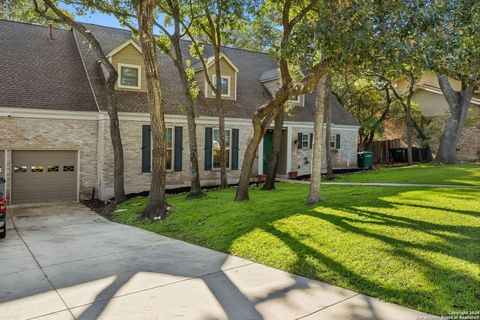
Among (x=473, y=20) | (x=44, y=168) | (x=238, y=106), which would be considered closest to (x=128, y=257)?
(x=473, y=20)

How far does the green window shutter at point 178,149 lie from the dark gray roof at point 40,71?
→ 3522 mm

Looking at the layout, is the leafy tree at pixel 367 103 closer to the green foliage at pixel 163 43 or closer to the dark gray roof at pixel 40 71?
the green foliage at pixel 163 43

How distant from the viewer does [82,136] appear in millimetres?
15531

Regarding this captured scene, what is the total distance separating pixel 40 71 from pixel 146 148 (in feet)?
17.4

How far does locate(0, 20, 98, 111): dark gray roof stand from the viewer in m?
14.9

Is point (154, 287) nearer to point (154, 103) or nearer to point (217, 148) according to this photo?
point (154, 103)

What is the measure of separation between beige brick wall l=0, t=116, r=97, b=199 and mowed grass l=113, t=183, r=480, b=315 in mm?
4177

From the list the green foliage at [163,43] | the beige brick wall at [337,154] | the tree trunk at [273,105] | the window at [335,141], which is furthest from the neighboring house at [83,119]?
the tree trunk at [273,105]

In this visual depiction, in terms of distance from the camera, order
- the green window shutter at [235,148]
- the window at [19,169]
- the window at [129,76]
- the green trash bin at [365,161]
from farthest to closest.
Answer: the green trash bin at [365,161] < the green window shutter at [235,148] < the window at [129,76] < the window at [19,169]

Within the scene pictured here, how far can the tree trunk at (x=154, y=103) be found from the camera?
11.4 m

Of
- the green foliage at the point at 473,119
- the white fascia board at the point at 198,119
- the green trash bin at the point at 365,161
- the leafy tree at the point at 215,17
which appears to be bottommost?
the green trash bin at the point at 365,161

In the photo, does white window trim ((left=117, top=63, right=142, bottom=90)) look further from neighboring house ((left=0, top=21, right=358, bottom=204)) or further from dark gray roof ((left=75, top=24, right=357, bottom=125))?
dark gray roof ((left=75, top=24, right=357, bottom=125))

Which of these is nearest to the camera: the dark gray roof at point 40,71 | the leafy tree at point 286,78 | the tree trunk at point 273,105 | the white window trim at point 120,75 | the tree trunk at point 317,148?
the leafy tree at point 286,78

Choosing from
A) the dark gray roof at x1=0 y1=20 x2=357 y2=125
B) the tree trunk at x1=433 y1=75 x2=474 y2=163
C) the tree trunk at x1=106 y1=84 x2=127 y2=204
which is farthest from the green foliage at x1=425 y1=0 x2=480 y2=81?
the tree trunk at x1=433 y1=75 x2=474 y2=163
